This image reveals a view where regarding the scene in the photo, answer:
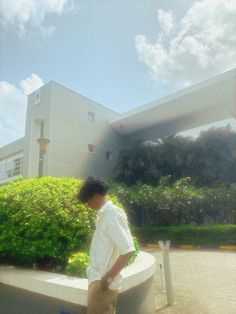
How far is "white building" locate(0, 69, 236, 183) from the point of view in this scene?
53.6 feet

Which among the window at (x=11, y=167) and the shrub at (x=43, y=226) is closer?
the shrub at (x=43, y=226)

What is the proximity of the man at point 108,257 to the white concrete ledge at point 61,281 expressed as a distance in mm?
758

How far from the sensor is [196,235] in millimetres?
11664

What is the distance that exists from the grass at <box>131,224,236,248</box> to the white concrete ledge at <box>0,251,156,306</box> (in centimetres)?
832

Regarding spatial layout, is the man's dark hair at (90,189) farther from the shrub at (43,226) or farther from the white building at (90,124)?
the white building at (90,124)

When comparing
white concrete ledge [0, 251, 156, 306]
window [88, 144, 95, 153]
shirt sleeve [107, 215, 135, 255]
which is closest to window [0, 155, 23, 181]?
window [88, 144, 95, 153]

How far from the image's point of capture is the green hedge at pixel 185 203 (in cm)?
1330

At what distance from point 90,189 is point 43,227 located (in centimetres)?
175

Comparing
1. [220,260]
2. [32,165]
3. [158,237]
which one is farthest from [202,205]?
[32,165]

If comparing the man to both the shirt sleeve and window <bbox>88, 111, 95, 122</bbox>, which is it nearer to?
the shirt sleeve

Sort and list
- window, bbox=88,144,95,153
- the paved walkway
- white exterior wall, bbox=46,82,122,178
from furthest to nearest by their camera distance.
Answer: window, bbox=88,144,95,153, white exterior wall, bbox=46,82,122,178, the paved walkway

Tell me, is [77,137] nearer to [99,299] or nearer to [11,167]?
[11,167]

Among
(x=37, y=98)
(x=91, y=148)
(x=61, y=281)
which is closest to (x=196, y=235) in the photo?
(x=61, y=281)

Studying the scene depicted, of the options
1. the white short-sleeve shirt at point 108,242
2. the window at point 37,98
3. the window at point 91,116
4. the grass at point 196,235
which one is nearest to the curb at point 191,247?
the grass at point 196,235
